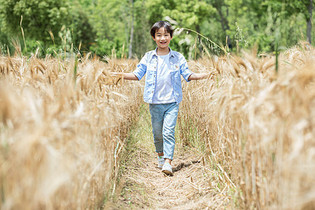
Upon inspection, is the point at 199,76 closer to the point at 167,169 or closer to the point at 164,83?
the point at 164,83

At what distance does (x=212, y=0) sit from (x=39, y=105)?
76.6ft

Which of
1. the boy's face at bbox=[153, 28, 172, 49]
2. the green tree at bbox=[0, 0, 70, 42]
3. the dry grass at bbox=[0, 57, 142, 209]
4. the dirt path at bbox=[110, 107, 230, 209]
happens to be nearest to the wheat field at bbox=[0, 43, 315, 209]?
the dry grass at bbox=[0, 57, 142, 209]

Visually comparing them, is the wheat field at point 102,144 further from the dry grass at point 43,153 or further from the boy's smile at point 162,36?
the boy's smile at point 162,36

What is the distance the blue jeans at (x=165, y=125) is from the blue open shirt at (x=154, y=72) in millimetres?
114

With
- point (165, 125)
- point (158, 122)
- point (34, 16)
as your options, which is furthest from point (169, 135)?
point (34, 16)

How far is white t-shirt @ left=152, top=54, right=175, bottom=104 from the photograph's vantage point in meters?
2.96

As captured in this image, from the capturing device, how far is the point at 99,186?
171 centimetres

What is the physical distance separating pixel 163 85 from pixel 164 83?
23 mm

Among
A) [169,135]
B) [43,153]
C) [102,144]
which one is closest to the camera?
[43,153]

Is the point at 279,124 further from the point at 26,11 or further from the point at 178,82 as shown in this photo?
the point at 26,11

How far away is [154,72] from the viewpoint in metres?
3.01

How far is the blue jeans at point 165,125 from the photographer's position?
114 inches

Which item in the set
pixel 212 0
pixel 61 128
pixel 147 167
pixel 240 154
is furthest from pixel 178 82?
pixel 212 0

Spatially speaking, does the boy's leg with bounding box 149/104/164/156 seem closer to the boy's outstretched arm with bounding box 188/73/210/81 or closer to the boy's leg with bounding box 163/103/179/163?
the boy's leg with bounding box 163/103/179/163
